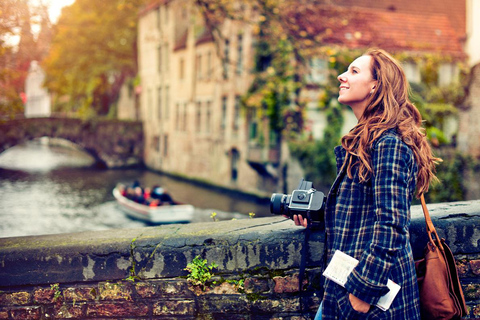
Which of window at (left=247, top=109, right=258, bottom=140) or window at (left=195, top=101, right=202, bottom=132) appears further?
window at (left=195, top=101, right=202, bottom=132)

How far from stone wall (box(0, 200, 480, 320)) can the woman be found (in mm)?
625

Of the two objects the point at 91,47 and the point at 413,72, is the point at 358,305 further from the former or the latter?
the point at 91,47

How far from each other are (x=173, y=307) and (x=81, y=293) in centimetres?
Result: 47

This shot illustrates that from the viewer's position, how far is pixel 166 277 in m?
2.80

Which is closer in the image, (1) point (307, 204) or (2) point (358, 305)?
(2) point (358, 305)

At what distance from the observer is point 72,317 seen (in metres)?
2.84

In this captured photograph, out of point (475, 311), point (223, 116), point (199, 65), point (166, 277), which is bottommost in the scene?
point (475, 311)

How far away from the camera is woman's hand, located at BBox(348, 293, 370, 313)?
1.96m

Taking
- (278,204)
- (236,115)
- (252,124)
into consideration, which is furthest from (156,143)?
(278,204)

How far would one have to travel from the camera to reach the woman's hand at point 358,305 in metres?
1.96

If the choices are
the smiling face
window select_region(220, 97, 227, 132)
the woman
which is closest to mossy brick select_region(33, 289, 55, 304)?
the woman

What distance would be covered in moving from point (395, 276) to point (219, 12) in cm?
849

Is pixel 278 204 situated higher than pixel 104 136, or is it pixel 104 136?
pixel 278 204

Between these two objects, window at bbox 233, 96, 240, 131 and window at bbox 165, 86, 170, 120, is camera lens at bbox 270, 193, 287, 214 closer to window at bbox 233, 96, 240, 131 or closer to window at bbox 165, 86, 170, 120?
window at bbox 233, 96, 240, 131
